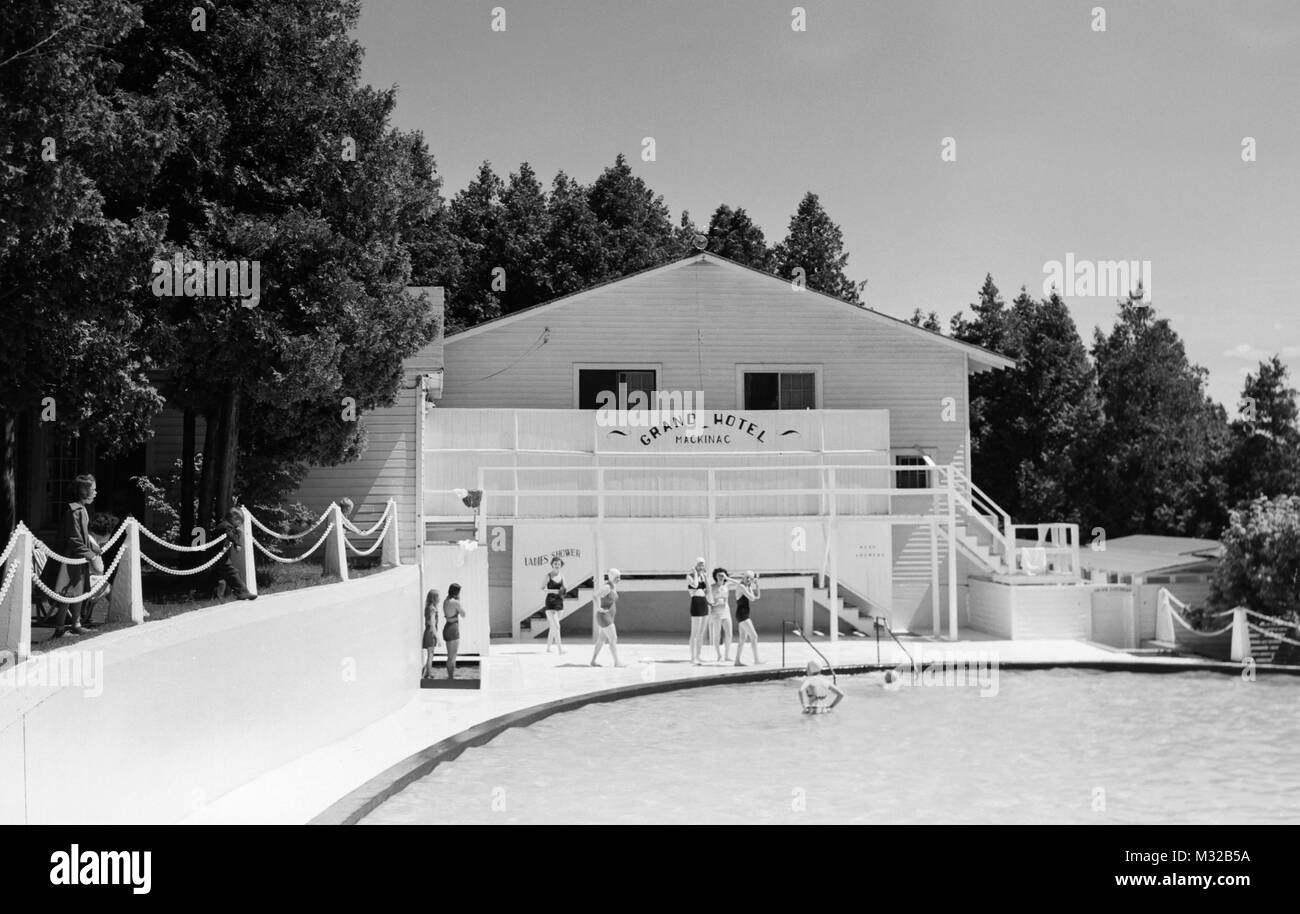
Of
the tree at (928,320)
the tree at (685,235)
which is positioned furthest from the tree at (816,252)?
the tree at (928,320)

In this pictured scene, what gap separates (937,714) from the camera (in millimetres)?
18031

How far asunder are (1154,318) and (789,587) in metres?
33.4

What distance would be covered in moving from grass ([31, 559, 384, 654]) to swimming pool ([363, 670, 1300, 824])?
2.88 meters

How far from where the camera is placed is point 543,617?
2569cm

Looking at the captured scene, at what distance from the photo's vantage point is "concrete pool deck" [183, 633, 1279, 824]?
1106cm

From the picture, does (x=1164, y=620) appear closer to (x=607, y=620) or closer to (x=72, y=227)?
(x=607, y=620)

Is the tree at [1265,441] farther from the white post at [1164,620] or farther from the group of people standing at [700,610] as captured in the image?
the group of people standing at [700,610]

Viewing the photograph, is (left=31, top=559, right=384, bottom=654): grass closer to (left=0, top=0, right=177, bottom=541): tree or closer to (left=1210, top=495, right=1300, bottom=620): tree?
(left=0, top=0, right=177, bottom=541): tree


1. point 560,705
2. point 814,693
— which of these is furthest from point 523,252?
point 814,693

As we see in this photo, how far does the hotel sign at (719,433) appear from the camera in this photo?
87.9 feet

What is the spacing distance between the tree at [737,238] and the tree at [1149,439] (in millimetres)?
16001

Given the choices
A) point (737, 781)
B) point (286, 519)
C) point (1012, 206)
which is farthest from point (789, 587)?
point (1012, 206)

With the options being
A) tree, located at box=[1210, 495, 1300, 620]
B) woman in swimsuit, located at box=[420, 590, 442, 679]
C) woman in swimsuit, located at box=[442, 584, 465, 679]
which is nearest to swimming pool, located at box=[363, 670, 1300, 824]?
woman in swimsuit, located at box=[442, 584, 465, 679]
